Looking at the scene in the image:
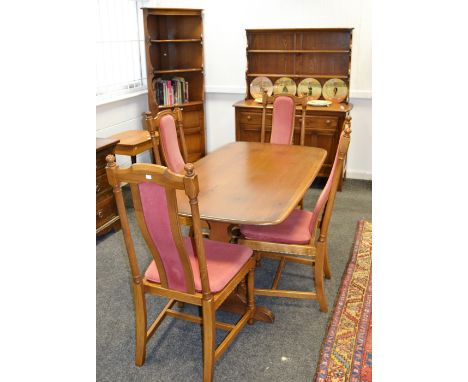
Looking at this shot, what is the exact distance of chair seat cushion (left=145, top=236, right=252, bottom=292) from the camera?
6.34ft

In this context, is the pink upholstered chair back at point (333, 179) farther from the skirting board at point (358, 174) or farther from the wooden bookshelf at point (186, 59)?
the wooden bookshelf at point (186, 59)

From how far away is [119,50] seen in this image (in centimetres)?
464

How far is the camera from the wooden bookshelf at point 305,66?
435 centimetres

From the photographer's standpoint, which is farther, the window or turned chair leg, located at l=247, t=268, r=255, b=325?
the window

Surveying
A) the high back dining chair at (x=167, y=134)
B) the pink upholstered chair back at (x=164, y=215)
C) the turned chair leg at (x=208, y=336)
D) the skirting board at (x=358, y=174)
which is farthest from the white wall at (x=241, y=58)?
the turned chair leg at (x=208, y=336)

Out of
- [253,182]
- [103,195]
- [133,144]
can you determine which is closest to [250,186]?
[253,182]

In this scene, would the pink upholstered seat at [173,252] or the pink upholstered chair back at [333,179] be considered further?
the pink upholstered chair back at [333,179]

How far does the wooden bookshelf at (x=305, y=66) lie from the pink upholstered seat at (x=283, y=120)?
3.13ft

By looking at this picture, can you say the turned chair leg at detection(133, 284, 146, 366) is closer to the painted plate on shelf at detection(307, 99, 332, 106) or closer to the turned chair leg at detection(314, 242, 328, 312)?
the turned chair leg at detection(314, 242, 328, 312)

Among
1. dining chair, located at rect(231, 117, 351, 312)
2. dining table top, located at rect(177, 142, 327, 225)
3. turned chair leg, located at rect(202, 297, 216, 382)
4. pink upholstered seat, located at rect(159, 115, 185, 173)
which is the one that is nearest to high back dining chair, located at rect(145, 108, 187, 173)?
pink upholstered seat, located at rect(159, 115, 185, 173)

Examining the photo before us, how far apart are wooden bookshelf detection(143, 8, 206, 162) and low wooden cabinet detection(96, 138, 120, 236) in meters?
1.45

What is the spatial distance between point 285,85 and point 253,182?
262 cm
